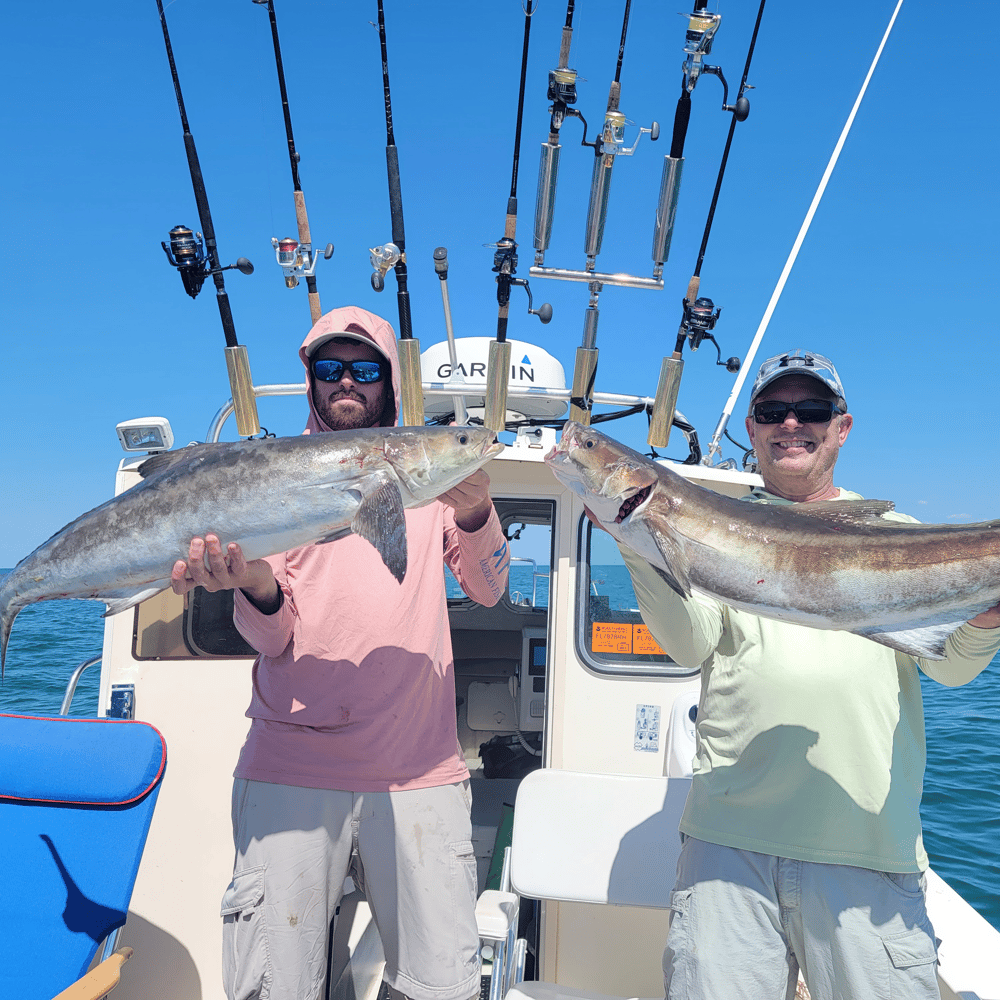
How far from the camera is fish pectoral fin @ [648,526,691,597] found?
2.20 meters

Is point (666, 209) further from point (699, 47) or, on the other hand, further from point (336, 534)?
point (336, 534)

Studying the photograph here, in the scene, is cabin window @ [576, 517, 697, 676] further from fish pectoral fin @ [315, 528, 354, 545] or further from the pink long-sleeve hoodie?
fish pectoral fin @ [315, 528, 354, 545]

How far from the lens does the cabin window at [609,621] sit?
15.3 ft

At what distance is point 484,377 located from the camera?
5.08 meters

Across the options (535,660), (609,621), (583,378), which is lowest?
(535,660)

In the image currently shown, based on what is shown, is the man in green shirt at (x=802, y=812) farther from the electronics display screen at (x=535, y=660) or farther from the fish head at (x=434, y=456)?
the electronics display screen at (x=535, y=660)

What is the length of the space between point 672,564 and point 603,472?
15.5 inches

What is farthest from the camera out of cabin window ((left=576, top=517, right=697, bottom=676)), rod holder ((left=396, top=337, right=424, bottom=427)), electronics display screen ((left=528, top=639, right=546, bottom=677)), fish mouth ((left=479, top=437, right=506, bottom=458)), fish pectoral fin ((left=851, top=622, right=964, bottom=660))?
electronics display screen ((left=528, top=639, right=546, bottom=677))

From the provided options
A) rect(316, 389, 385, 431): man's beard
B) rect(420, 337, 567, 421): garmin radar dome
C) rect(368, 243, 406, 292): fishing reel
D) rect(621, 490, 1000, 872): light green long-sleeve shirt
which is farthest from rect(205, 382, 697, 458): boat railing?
rect(621, 490, 1000, 872): light green long-sleeve shirt

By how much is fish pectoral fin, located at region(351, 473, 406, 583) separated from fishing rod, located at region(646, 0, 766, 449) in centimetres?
216

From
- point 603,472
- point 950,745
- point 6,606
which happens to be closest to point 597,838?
point 603,472

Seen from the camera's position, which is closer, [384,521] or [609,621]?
[384,521]

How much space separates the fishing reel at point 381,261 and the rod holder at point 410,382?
0.66 m

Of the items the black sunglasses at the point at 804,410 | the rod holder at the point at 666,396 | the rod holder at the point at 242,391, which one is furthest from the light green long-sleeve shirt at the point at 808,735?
the rod holder at the point at 242,391
